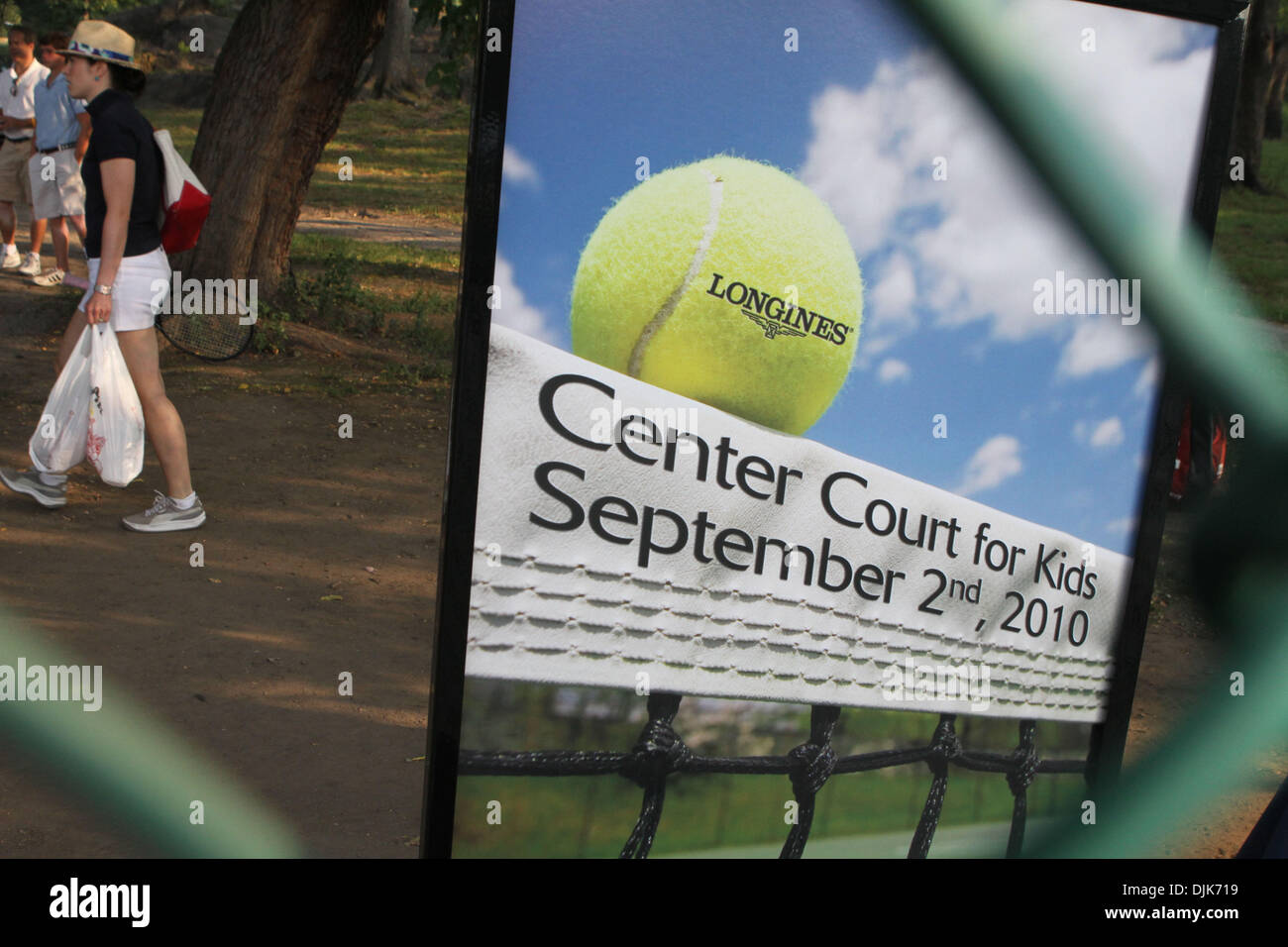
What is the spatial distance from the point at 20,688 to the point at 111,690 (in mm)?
259

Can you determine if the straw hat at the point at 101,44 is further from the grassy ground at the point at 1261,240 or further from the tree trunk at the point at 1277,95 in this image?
the tree trunk at the point at 1277,95

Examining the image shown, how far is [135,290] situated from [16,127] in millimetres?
5585

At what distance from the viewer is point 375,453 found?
21.5 feet

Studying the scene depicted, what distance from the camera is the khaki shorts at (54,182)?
29.2 feet

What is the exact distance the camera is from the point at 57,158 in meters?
8.91

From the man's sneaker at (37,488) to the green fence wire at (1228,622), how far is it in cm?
115

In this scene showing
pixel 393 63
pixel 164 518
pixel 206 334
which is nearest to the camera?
pixel 164 518

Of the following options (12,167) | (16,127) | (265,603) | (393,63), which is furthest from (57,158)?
(393,63)

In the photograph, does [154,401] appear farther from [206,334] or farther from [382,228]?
[382,228]

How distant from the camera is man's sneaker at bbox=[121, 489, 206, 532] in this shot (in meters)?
5.02

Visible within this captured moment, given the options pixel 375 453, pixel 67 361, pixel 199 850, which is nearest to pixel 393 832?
pixel 199 850

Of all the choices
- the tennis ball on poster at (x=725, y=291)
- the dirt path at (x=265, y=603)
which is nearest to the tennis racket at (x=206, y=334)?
the dirt path at (x=265, y=603)

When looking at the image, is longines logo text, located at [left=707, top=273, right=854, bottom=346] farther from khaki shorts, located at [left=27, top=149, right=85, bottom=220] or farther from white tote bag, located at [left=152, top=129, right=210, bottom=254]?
khaki shorts, located at [left=27, top=149, right=85, bottom=220]

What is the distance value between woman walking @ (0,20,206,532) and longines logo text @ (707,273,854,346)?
358cm
